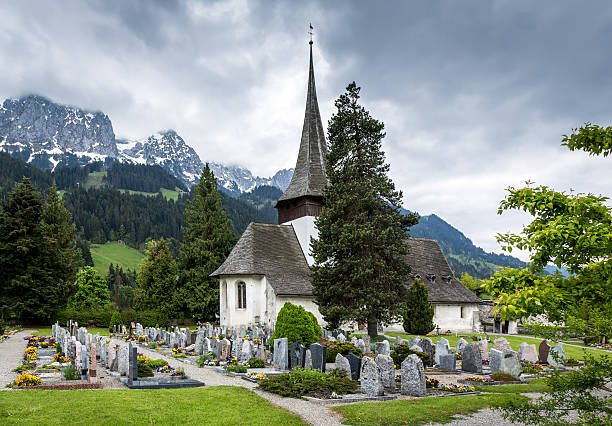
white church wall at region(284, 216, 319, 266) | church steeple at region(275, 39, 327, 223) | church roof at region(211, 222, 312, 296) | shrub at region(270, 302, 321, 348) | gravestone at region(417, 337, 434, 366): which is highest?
church steeple at region(275, 39, 327, 223)

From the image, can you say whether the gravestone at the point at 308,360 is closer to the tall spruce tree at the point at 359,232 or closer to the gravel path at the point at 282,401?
the gravel path at the point at 282,401

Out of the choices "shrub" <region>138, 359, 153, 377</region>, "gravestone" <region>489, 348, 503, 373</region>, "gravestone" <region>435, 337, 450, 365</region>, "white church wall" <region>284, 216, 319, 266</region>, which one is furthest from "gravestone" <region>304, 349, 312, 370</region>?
"white church wall" <region>284, 216, 319, 266</region>

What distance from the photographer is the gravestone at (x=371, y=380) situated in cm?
1289

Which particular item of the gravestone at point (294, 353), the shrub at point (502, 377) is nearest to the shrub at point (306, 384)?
the gravestone at point (294, 353)

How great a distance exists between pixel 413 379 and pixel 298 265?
79.1ft

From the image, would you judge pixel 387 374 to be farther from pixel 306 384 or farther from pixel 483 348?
pixel 483 348

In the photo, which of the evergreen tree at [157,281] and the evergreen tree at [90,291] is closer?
the evergreen tree at [157,281]

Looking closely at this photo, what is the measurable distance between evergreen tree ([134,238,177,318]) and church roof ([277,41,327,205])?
14.9m

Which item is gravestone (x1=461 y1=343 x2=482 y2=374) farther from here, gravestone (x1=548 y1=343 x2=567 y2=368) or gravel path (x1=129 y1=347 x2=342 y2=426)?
gravel path (x1=129 y1=347 x2=342 y2=426)

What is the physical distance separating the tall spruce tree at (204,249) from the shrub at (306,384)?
30.3 m

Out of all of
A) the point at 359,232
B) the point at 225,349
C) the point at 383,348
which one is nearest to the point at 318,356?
the point at 383,348

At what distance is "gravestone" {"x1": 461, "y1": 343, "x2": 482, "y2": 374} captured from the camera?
17.5 m

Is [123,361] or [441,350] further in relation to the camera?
[441,350]

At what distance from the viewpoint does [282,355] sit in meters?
18.0
